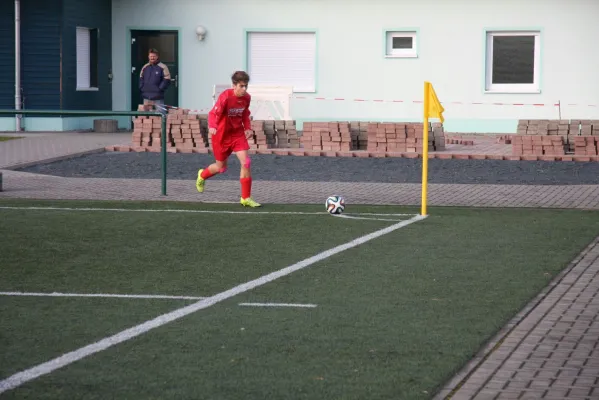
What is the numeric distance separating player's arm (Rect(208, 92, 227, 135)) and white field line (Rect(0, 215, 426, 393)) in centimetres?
Result: 374

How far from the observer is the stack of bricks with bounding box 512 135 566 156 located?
22406mm

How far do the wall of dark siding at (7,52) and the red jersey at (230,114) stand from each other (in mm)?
16778

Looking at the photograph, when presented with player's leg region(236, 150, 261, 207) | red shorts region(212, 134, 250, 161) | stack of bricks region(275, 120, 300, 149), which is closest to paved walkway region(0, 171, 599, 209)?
red shorts region(212, 134, 250, 161)

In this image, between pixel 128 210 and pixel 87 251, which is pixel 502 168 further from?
pixel 87 251

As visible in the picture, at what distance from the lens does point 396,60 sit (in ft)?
105

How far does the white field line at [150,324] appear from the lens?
6.21 m

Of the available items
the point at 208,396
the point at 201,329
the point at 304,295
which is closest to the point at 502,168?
the point at 304,295

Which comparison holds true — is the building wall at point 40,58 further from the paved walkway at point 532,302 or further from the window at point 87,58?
the paved walkway at point 532,302

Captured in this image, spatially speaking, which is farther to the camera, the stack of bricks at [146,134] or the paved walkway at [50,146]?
the stack of bricks at [146,134]

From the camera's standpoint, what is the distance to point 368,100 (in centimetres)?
3241

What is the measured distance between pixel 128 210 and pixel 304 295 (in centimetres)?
614

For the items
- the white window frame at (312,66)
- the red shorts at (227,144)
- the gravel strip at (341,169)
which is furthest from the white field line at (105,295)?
the white window frame at (312,66)

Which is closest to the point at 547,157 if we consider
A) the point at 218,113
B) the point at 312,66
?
the point at 218,113

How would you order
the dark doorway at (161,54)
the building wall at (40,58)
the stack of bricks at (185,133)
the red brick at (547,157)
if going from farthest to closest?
1. the dark doorway at (161,54)
2. the building wall at (40,58)
3. the stack of bricks at (185,133)
4. the red brick at (547,157)
